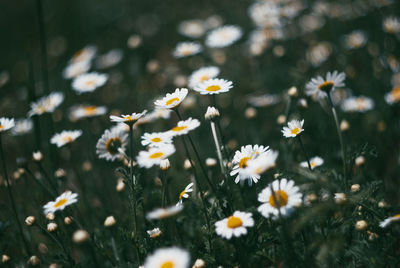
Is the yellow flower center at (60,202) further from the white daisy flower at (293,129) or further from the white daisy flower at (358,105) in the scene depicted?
the white daisy flower at (358,105)

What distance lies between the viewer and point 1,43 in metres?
8.16

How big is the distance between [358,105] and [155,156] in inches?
85.9

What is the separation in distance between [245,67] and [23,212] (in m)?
3.51

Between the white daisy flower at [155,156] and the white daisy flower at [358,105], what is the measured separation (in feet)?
6.69

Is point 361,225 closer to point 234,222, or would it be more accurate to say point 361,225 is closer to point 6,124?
point 234,222

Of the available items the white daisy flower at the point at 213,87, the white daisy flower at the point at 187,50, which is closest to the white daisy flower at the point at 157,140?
the white daisy flower at the point at 213,87

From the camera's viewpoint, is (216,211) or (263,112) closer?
(216,211)

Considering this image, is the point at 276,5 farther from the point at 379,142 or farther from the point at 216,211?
the point at 216,211

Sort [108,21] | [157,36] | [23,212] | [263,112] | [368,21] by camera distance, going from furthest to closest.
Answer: [108,21] < [157,36] < [368,21] < [263,112] < [23,212]

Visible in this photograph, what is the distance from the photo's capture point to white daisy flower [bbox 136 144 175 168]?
6.59 feet

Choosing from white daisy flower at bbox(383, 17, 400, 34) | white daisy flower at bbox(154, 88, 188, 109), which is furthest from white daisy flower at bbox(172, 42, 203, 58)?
white daisy flower at bbox(383, 17, 400, 34)

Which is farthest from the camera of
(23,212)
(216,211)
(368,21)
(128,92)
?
(128,92)

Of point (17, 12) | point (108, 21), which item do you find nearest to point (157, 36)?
point (108, 21)

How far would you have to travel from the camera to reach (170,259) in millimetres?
1596
